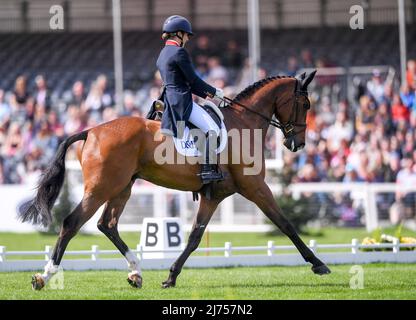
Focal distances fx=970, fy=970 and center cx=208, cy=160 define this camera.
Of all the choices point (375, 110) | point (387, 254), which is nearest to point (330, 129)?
point (375, 110)

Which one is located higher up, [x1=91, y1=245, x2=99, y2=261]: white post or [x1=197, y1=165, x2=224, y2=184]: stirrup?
[x1=197, y1=165, x2=224, y2=184]: stirrup

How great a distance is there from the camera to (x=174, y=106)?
1025 cm

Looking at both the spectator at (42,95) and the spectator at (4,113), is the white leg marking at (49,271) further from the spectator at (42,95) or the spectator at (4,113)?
the spectator at (42,95)

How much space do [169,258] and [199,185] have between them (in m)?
2.57

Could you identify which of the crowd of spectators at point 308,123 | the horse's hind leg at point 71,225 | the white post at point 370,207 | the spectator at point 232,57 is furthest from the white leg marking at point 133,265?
the spectator at point 232,57

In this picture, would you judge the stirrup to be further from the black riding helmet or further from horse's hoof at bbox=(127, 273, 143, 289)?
the black riding helmet

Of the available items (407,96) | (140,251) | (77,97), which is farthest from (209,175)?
(77,97)

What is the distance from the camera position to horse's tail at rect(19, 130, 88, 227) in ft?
33.4

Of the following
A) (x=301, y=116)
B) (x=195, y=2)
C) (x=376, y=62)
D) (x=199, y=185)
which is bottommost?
(x=199, y=185)

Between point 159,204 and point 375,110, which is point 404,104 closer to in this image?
point 375,110

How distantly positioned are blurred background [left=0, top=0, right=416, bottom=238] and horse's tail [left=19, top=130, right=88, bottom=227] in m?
8.45

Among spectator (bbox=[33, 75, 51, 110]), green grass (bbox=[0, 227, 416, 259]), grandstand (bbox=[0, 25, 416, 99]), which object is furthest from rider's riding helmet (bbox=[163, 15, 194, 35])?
grandstand (bbox=[0, 25, 416, 99])
